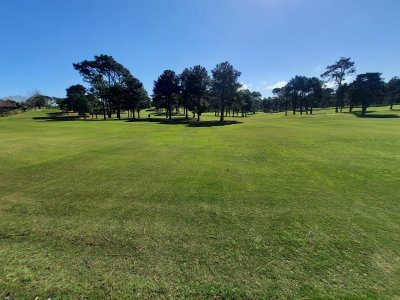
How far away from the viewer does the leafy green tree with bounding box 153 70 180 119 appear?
215ft

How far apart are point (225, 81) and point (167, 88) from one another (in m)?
21.8

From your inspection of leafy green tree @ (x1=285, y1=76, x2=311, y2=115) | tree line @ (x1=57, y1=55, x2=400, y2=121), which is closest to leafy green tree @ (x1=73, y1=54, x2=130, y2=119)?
tree line @ (x1=57, y1=55, x2=400, y2=121)

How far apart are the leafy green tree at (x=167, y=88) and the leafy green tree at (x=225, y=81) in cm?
1867

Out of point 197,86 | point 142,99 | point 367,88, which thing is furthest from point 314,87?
point 142,99

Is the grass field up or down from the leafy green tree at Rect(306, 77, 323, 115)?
down

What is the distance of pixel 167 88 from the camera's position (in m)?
65.8

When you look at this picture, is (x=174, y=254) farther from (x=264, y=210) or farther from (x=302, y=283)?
(x=264, y=210)

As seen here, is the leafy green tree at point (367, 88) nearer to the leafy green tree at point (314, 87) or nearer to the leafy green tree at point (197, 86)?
the leafy green tree at point (314, 87)

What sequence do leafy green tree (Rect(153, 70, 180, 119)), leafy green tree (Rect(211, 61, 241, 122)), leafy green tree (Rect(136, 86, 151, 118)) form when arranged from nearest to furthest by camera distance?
leafy green tree (Rect(211, 61, 241, 122)), leafy green tree (Rect(153, 70, 180, 119)), leafy green tree (Rect(136, 86, 151, 118))

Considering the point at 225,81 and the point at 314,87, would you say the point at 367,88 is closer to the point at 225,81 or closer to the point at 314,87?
the point at 314,87

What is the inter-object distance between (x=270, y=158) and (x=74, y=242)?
1119 cm

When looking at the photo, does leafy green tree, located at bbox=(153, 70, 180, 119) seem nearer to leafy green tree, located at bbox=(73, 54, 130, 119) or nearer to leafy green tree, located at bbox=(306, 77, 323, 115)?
leafy green tree, located at bbox=(73, 54, 130, 119)

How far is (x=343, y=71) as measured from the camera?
264 ft

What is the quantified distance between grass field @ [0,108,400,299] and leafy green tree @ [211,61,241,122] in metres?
40.6
